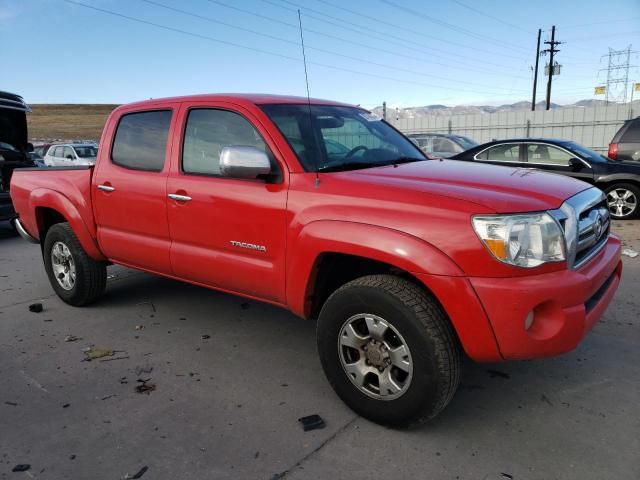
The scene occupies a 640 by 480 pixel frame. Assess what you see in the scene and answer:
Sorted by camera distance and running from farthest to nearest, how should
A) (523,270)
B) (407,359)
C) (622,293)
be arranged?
(622,293), (407,359), (523,270)

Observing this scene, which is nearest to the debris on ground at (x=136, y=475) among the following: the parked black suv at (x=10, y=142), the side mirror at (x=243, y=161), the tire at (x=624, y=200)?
the side mirror at (x=243, y=161)

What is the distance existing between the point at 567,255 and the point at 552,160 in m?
7.15

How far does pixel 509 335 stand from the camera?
2.38 metres

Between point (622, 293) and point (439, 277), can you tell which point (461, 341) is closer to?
point (439, 277)

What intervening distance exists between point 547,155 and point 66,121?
191ft

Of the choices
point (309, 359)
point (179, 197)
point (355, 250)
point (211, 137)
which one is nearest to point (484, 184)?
point (355, 250)

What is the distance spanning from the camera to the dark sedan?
8508 mm

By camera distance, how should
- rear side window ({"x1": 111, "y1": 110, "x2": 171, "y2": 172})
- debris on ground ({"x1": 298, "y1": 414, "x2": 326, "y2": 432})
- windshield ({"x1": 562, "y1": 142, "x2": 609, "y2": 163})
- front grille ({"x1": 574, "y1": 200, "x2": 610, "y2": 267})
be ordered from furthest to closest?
1. windshield ({"x1": 562, "y1": 142, "x2": 609, "y2": 163})
2. rear side window ({"x1": 111, "y1": 110, "x2": 171, "y2": 172})
3. debris on ground ({"x1": 298, "y1": 414, "x2": 326, "y2": 432})
4. front grille ({"x1": 574, "y1": 200, "x2": 610, "y2": 267})

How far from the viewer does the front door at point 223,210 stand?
3102mm

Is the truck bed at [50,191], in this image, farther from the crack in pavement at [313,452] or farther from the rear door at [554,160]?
the rear door at [554,160]

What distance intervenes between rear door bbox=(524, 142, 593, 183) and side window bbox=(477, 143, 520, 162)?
0.19 metres

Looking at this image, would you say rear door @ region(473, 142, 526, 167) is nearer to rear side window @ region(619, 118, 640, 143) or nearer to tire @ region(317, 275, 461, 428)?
rear side window @ region(619, 118, 640, 143)

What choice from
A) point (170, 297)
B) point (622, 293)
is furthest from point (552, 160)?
point (170, 297)

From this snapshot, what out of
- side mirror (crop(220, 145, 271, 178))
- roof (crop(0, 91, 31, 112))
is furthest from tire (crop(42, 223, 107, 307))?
roof (crop(0, 91, 31, 112))
